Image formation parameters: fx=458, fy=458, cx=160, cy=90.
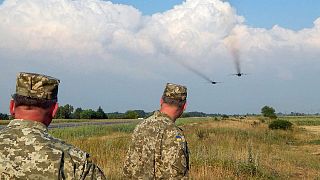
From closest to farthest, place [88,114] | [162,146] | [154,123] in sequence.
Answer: [162,146] < [154,123] < [88,114]

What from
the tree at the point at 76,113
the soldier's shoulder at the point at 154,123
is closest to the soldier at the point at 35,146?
the soldier's shoulder at the point at 154,123

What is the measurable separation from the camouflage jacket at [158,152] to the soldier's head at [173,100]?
0.08m

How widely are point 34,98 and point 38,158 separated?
14.7 inches

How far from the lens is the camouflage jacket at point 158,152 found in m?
4.64

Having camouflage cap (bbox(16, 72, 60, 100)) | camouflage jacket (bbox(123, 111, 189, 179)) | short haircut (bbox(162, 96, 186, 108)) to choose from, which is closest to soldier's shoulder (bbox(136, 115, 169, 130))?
camouflage jacket (bbox(123, 111, 189, 179))

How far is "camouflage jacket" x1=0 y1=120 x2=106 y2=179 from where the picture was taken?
2766 millimetres

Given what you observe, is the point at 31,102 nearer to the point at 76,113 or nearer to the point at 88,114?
the point at 88,114

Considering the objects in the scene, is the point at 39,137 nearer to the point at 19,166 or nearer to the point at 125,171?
the point at 19,166

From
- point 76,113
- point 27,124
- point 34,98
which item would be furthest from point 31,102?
point 76,113

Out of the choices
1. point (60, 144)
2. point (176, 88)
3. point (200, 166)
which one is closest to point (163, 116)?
point (176, 88)

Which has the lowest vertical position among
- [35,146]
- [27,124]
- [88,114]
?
[35,146]

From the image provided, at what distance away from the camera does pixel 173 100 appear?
4.89m

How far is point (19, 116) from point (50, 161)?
0.36 meters

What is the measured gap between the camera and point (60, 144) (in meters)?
2.85
